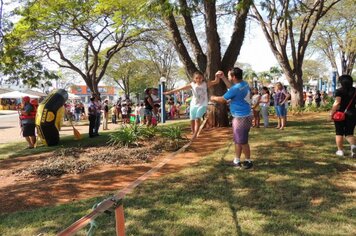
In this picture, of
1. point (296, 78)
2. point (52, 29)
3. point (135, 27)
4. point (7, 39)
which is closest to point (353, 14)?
point (296, 78)

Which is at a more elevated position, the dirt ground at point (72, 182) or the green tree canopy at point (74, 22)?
the green tree canopy at point (74, 22)

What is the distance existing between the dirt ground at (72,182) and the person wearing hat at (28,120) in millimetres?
2459

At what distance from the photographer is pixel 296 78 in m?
21.5

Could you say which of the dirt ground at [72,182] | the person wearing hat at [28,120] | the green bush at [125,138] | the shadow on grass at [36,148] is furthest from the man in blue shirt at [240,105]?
the person wearing hat at [28,120]

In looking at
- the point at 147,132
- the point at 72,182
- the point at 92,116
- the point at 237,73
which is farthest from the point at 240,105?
the point at 92,116

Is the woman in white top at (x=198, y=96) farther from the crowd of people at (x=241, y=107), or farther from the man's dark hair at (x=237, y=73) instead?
the man's dark hair at (x=237, y=73)

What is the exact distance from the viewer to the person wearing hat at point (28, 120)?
37.3ft

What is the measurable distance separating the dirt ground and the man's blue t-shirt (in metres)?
1.75

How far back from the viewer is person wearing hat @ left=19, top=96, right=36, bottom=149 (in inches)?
447

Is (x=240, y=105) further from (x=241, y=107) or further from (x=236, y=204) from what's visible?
(x=236, y=204)

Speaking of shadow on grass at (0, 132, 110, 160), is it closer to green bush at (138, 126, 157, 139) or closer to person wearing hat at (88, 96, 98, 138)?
person wearing hat at (88, 96, 98, 138)

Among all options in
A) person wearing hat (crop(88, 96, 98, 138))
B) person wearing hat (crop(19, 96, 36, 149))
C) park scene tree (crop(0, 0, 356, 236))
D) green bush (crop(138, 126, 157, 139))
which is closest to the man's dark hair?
park scene tree (crop(0, 0, 356, 236))

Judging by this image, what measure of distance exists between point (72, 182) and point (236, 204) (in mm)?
3266

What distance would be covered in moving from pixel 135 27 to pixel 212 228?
64.8 ft
